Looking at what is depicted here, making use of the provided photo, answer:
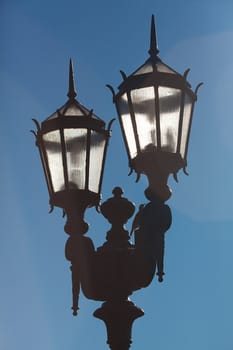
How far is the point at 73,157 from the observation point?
6664 mm

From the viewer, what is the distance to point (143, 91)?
652cm

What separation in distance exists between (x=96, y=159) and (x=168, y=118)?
64 cm

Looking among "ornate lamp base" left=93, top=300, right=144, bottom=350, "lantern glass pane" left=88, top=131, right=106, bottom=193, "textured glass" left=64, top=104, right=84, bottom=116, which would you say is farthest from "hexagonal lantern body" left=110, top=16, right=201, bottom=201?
"ornate lamp base" left=93, top=300, right=144, bottom=350

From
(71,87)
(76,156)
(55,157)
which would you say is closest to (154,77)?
(76,156)

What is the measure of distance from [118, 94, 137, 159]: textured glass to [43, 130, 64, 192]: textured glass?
1.69ft

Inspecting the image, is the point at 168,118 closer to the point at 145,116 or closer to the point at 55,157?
the point at 145,116

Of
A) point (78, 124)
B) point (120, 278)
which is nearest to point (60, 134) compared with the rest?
point (78, 124)

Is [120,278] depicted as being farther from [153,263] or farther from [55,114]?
[55,114]

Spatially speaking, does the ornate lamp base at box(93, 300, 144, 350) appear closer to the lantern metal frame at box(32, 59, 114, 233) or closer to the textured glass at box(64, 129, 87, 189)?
the lantern metal frame at box(32, 59, 114, 233)

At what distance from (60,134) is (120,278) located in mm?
1140

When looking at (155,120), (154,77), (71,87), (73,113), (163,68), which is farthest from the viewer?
(71,87)

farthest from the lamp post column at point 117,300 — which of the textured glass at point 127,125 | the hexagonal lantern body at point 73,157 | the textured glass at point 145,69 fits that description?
the textured glass at point 145,69

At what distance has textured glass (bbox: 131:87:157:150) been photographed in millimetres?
6427

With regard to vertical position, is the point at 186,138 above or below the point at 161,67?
below
